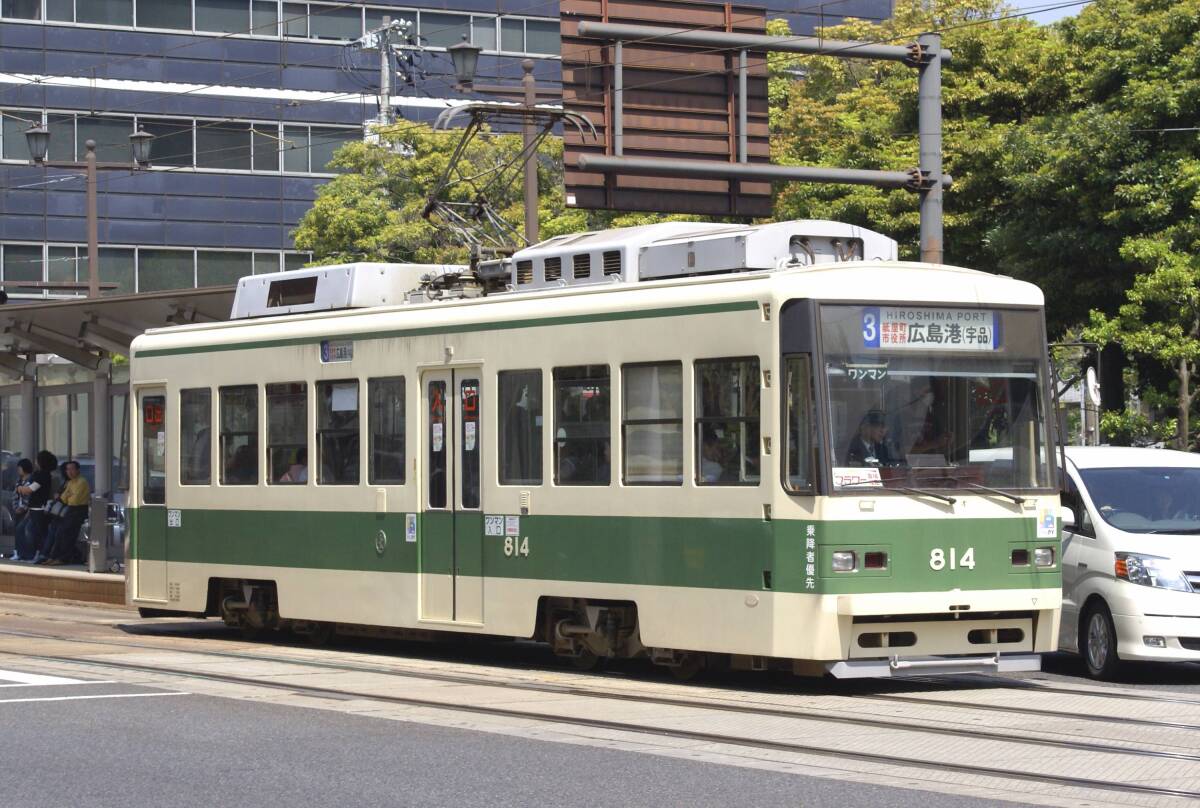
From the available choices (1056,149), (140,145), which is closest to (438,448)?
(1056,149)

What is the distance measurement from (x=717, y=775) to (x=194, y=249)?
47621 mm

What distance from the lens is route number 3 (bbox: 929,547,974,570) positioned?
43.0ft

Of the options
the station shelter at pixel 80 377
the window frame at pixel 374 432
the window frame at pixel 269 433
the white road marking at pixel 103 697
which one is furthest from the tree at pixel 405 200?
the white road marking at pixel 103 697

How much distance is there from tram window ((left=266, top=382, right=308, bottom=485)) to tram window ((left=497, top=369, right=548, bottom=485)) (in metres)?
2.58

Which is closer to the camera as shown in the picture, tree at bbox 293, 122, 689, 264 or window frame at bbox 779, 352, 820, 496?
window frame at bbox 779, 352, 820, 496

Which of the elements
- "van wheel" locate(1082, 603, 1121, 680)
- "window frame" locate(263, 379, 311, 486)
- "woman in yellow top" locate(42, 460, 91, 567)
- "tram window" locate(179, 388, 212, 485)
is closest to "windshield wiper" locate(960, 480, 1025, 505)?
"van wheel" locate(1082, 603, 1121, 680)

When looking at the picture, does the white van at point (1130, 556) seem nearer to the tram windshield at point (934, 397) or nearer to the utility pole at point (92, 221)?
the tram windshield at point (934, 397)

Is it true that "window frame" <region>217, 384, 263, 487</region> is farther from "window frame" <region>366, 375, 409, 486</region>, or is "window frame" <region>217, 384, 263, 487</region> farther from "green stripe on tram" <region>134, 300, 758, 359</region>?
"window frame" <region>366, 375, 409, 486</region>

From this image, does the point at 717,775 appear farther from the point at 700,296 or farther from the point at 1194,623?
the point at 1194,623

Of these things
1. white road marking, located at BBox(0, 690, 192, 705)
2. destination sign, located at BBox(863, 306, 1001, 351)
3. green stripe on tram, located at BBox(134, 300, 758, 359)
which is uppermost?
green stripe on tram, located at BBox(134, 300, 758, 359)

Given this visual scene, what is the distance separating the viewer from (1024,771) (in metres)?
9.62

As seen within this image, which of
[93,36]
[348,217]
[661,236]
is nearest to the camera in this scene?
[661,236]

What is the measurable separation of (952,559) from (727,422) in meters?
1.74

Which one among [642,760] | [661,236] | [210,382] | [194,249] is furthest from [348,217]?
[642,760]
